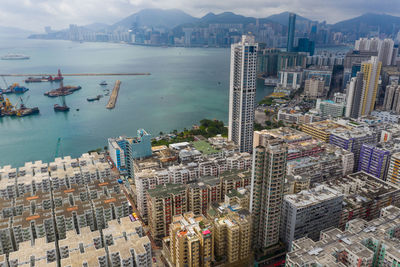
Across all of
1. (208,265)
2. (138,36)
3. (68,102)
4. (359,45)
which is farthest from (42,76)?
(138,36)

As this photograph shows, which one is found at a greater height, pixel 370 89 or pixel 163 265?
pixel 370 89

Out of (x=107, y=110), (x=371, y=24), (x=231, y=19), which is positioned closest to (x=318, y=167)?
(x=107, y=110)

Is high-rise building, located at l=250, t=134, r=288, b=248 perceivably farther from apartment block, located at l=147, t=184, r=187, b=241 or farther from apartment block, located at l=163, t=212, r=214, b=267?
apartment block, located at l=147, t=184, r=187, b=241

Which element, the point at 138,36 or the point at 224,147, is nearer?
the point at 224,147

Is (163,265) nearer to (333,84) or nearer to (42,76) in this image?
(333,84)

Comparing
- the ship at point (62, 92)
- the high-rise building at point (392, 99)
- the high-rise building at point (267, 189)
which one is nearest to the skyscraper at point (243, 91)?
the high-rise building at point (267, 189)

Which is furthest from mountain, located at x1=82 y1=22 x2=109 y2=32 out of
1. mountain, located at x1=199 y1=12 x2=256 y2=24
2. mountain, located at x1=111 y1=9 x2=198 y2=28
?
mountain, located at x1=199 y1=12 x2=256 y2=24
